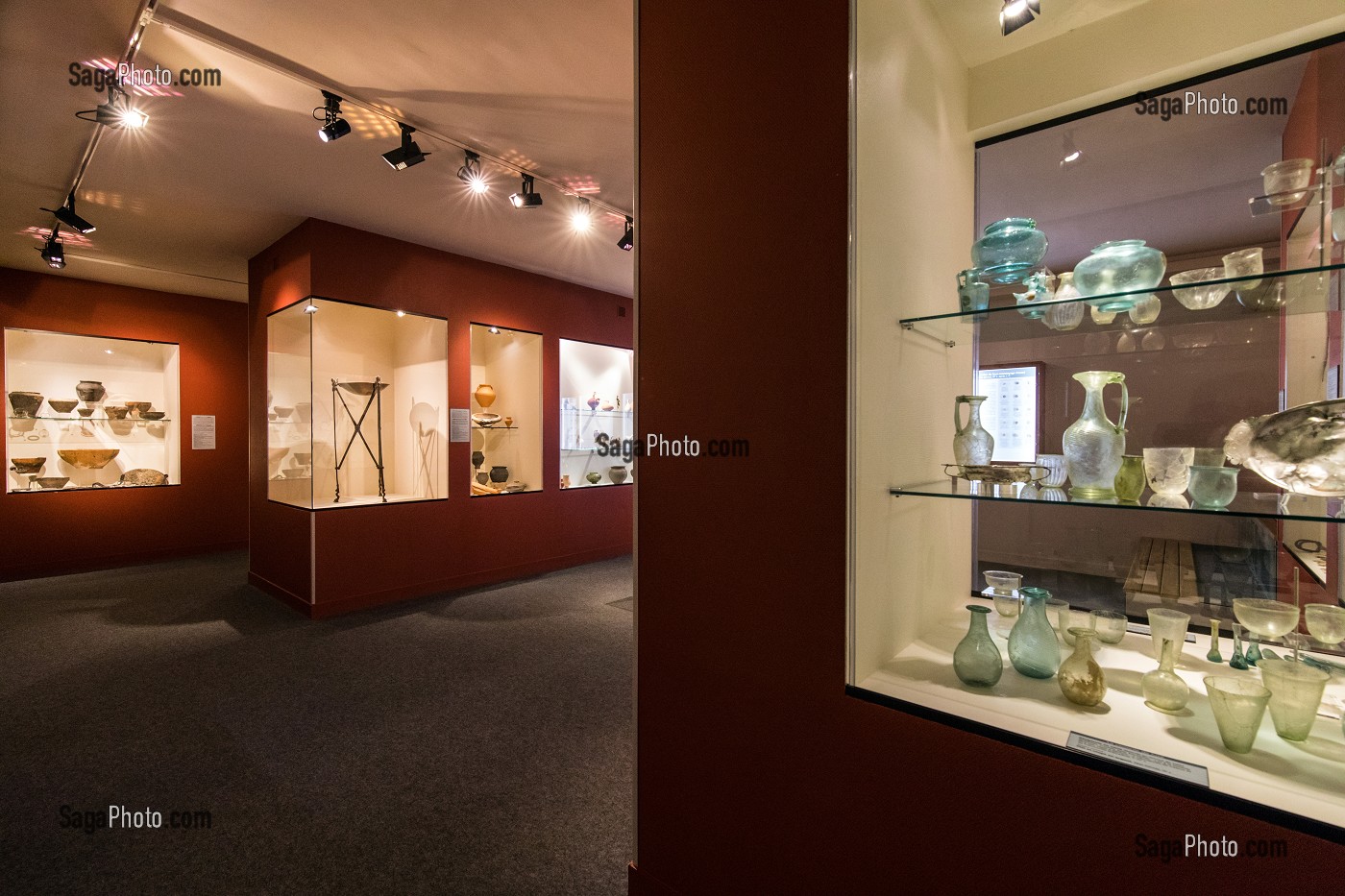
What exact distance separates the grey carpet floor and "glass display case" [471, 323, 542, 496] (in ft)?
5.00

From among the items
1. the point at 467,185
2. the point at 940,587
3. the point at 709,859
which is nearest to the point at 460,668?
the point at 709,859

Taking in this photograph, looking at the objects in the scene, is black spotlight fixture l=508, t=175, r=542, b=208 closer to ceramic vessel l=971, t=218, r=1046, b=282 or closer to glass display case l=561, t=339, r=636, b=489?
glass display case l=561, t=339, r=636, b=489

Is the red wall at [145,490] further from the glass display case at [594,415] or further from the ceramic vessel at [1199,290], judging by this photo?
the ceramic vessel at [1199,290]

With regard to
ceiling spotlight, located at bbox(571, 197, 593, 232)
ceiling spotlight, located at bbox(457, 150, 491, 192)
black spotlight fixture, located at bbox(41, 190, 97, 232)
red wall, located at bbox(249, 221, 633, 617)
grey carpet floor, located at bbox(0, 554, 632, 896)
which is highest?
ceiling spotlight, located at bbox(571, 197, 593, 232)

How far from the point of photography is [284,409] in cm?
457

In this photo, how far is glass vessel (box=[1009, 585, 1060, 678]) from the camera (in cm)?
127

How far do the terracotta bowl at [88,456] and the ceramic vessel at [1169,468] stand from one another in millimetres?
7798

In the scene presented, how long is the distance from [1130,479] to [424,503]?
4.60 meters

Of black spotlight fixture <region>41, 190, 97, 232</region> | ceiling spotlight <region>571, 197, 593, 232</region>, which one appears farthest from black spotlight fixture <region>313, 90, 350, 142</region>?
black spotlight fixture <region>41, 190, 97, 232</region>

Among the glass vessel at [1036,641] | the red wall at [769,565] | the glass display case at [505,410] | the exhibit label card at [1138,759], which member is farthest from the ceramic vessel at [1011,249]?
the glass display case at [505,410]

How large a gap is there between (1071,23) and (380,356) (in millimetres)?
4695

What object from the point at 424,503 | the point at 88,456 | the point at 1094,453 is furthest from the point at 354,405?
the point at 1094,453

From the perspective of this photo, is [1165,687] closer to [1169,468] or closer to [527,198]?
[1169,468]

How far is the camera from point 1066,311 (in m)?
1.26
